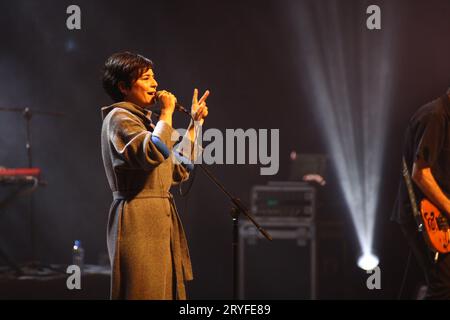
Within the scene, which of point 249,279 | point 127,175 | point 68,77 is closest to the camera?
point 127,175

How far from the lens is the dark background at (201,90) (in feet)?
21.2

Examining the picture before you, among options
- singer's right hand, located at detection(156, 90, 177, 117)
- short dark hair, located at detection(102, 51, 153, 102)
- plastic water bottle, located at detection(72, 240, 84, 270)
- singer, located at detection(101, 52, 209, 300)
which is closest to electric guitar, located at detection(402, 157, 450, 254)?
singer, located at detection(101, 52, 209, 300)

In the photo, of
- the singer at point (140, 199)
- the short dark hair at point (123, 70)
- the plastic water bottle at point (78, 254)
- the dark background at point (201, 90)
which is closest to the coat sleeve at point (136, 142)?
the singer at point (140, 199)

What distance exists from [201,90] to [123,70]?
382 centimetres

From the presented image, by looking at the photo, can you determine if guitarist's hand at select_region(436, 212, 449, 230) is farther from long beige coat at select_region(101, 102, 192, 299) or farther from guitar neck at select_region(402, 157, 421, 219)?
long beige coat at select_region(101, 102, 192, 299)

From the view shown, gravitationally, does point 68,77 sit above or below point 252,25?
below

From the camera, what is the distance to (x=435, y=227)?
12.5 ft

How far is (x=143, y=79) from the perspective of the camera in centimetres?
310

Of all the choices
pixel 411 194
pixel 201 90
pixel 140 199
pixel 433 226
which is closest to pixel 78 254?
pixel 201 90

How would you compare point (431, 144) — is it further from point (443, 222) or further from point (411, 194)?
point (443, 222)

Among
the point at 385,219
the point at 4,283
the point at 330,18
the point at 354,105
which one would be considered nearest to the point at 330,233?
the point at 385,219

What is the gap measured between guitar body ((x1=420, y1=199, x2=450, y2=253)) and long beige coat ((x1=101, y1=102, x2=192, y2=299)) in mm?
1526

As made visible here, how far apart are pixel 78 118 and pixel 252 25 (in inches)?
79.6

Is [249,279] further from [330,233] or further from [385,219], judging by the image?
[385,219]
